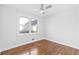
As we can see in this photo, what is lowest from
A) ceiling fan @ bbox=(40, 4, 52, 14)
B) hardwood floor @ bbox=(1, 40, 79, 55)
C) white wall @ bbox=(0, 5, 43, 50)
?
hardwood floor @ bbox=(1, 40, 79, 55)

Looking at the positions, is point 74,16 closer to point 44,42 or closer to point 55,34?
point 55,34

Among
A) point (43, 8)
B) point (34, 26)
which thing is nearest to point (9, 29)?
point (34, 26)

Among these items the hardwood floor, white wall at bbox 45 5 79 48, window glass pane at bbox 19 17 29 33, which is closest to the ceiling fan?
white wall at bbox 45 5 79 48

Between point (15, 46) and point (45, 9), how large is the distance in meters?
0.66

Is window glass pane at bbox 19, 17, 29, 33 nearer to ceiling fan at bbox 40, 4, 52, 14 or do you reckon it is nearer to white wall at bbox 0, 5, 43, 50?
white wall at bbox 0, 5, 43, 50

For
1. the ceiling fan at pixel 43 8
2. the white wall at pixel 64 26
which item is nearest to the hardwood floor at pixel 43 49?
the white wall at pixel 64 26

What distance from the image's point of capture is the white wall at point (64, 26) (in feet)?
3.30

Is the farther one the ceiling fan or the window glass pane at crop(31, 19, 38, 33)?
the window glass pane at crop(31, 19, 38, 33)

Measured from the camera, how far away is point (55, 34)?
1153 mm

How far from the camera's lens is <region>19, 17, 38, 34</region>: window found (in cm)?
103

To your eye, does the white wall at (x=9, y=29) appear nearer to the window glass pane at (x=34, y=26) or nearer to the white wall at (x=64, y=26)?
the window glass pane at (x=34, y=26)

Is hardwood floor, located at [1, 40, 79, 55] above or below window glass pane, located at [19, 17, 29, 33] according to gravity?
below

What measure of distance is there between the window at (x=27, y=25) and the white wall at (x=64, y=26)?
201 mm

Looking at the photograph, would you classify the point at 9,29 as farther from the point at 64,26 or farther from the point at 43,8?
the point at 64,26
